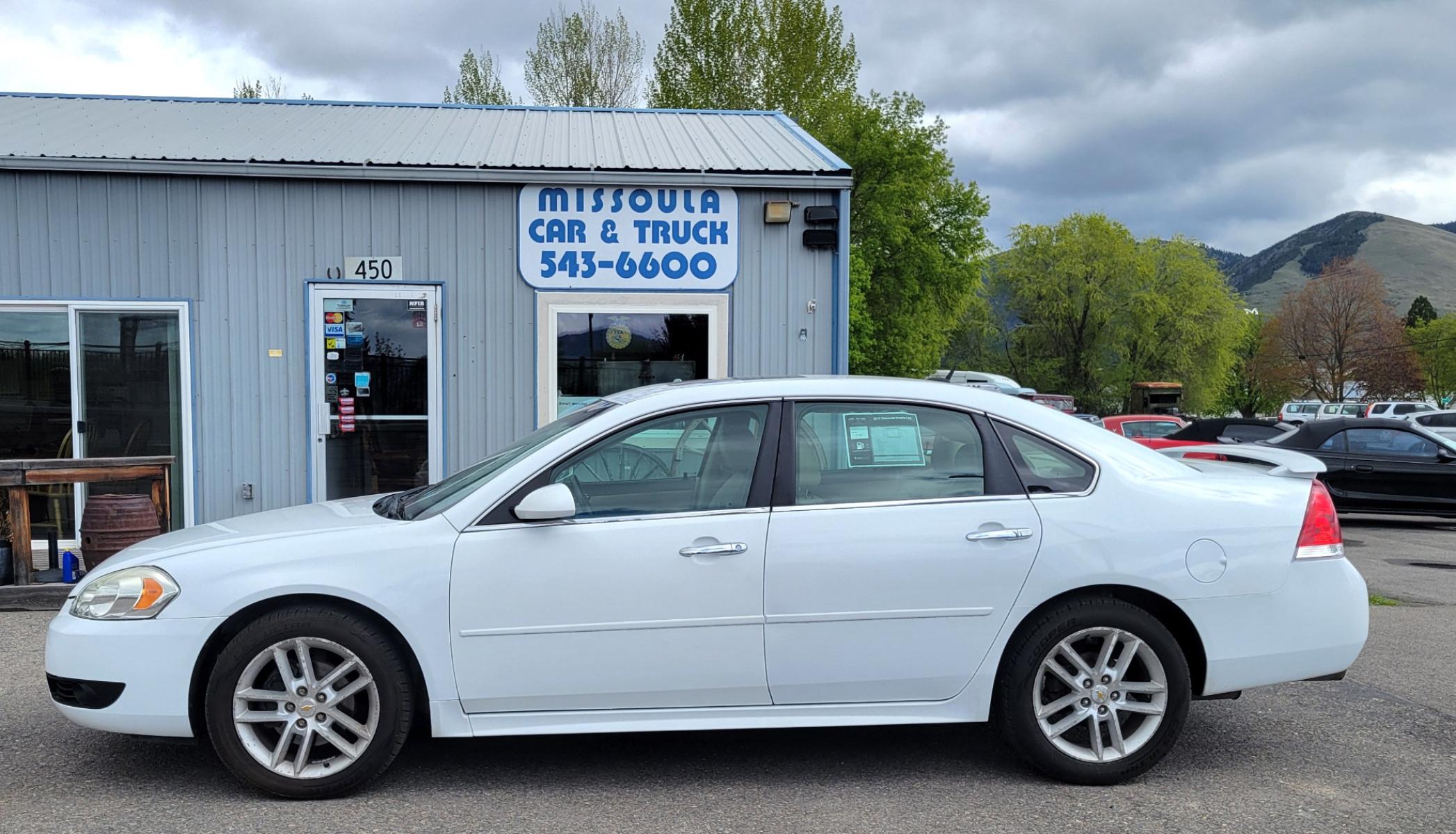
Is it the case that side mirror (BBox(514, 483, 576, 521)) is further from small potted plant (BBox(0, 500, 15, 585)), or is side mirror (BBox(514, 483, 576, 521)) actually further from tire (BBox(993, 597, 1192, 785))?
small potted plant (BBox(0, 500, 15, 585))

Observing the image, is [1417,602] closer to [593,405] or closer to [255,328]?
[593,405]

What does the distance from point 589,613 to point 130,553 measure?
5.91 feet

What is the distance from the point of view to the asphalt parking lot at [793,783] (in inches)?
139

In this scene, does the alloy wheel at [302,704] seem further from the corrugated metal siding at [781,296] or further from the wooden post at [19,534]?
the corrugated metal siding at [781,296]

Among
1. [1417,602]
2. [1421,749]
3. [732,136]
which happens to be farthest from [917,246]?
[1421,749]

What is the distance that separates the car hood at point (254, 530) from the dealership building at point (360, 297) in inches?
191

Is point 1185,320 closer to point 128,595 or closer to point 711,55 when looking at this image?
point 711,55

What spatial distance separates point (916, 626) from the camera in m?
3.79

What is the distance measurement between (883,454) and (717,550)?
78cm

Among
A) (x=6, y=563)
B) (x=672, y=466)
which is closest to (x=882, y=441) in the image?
(x=672, y=466)

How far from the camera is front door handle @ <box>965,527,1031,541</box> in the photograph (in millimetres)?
3818

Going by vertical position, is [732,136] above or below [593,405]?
above

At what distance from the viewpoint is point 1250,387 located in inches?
3676

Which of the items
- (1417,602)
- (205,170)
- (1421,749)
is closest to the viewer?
(1421,749)
